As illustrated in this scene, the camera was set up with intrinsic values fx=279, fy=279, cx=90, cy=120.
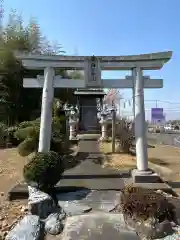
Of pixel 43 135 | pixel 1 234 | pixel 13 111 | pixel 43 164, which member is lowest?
pixel 1 234

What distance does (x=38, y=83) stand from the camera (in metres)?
7.45

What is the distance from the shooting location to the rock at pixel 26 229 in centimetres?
414

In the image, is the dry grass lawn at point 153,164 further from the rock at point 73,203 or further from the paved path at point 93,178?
the rock at point 73,203

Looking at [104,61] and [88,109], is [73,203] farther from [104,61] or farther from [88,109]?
[88,109]

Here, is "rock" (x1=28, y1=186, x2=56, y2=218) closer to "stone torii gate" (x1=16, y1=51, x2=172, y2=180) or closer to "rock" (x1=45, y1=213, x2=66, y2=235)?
"rock" (x1=45, y1=213, x2=66, y2=235)

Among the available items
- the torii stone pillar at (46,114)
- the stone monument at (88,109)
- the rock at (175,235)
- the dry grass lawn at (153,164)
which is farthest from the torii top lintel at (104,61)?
the stone monument at (88,109)

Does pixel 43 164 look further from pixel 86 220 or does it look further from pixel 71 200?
pixel 86 220

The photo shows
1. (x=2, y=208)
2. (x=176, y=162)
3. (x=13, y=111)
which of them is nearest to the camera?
(x=2, y=208)

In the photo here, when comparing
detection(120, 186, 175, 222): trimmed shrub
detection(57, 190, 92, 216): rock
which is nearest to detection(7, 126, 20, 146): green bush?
detection(57, 190, 92, 216): rock

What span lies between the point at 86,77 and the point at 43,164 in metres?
2.83

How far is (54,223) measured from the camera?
14.8 feet

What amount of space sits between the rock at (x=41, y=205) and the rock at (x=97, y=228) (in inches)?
17.5

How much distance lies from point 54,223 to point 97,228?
0.72 meters

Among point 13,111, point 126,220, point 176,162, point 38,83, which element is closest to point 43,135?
point 38,83
